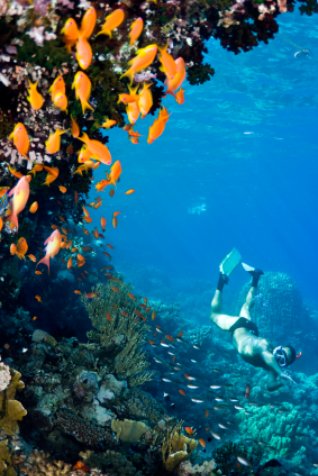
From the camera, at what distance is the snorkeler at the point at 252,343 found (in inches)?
399

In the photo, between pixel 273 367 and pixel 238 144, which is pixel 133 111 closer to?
pixel 273 367

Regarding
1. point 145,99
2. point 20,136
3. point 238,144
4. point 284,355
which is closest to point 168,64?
point 145,99

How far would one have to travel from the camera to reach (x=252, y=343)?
11.3 meters

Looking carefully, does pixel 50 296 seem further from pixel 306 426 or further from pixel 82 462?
pixel 306 426

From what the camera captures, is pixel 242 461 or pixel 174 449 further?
pixel 242 461

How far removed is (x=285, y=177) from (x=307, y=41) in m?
44.5

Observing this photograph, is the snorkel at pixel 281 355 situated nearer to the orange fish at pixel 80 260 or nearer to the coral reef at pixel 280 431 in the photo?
the coral reef at pixel 280 431

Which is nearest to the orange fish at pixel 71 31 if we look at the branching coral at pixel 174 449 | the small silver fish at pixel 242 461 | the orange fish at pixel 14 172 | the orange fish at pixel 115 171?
the orange fish at pixel 14 172

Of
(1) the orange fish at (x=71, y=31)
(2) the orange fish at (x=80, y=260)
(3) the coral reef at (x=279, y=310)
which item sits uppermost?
(3) the coral reef at (x=279, y=310)

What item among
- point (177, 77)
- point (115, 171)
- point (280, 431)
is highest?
point (115, 171)

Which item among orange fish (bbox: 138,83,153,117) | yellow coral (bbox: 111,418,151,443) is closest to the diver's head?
yellow coral (bbox: 111,418,151,443)

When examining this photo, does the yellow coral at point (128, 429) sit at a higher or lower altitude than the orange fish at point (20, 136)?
lower

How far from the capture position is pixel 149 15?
13.2ft

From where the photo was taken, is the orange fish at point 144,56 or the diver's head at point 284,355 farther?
the diver's head at point 284,355
